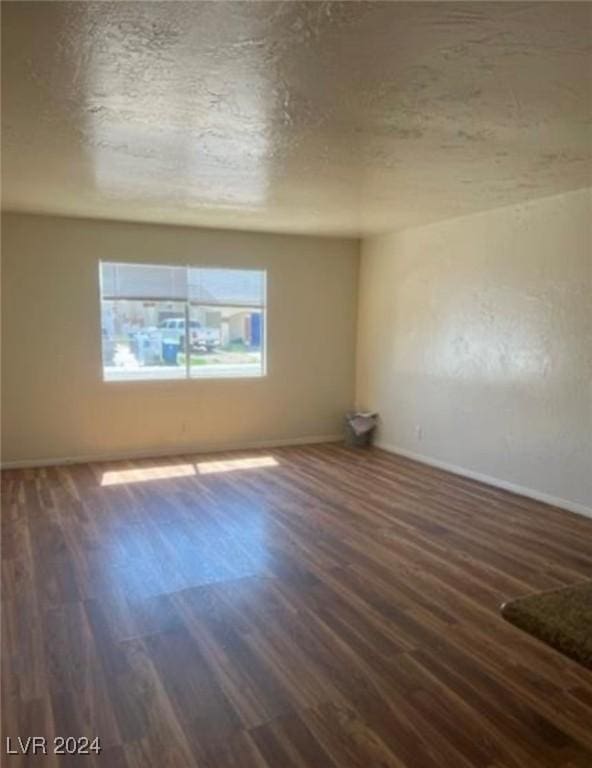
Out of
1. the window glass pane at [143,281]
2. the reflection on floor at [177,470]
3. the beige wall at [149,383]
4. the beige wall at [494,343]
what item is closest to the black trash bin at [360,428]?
the beige wall at [494,343]

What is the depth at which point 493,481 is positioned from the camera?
518 cm

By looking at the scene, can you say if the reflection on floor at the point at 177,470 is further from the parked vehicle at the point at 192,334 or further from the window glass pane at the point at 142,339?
the parked vehicle at the point at 192,334

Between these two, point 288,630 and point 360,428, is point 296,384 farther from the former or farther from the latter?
point 288,630

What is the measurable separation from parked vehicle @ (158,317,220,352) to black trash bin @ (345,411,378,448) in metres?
1.88

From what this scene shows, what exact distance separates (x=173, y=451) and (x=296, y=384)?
1.68m

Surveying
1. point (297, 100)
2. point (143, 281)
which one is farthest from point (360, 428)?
point (297, 100)

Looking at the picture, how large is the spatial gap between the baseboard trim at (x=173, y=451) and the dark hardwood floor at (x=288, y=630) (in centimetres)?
91

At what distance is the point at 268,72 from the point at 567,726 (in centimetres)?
278

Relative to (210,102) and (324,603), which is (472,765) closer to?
(324,603)

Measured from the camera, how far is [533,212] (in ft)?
15.4

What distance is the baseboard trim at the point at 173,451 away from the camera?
5.69 m

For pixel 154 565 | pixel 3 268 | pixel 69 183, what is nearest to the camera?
pixel 154 565

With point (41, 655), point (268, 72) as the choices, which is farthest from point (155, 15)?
point (41, 655)

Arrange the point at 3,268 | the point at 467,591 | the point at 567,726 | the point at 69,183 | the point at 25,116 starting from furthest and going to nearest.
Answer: the point at 3,268
the point at 69,183
the point at 467,591
the point at 25,116
the point at 567,726
